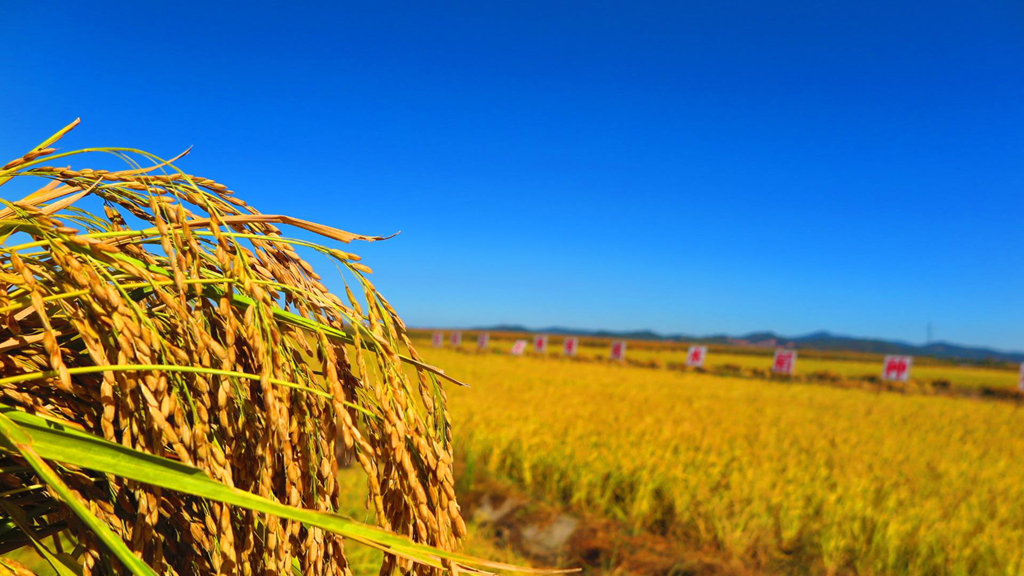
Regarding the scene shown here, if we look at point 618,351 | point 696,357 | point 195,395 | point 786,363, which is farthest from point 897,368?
point 195,395

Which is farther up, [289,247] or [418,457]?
[289,247]

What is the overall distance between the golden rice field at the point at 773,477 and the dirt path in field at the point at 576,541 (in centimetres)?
24

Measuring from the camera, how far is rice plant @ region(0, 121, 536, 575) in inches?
40.3

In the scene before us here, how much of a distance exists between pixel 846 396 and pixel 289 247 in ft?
72.1

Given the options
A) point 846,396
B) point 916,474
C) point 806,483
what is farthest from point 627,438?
point 846,396

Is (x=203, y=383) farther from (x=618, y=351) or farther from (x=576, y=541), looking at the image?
(x=618, y=351)

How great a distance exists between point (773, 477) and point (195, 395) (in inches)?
266

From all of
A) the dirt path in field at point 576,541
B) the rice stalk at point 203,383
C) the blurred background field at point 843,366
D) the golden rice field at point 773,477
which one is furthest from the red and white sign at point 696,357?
the rice stalk at point 203,383

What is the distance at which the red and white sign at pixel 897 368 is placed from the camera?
82.4 ft

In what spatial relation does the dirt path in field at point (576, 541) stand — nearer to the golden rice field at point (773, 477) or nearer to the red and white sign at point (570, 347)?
the golden rice field at point (773, 477)

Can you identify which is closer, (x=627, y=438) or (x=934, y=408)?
(x=627, y=438)

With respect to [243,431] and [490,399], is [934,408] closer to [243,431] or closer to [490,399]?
[490,399]

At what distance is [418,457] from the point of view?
4.17 ft

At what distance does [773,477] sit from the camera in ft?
22.1
